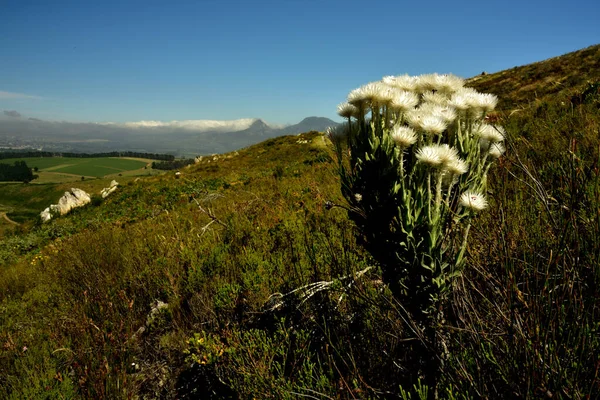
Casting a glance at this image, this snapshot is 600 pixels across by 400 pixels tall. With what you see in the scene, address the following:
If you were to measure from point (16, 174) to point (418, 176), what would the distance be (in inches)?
6418

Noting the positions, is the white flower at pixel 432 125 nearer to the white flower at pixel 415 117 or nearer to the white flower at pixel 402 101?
the white flower at pixel 415 117

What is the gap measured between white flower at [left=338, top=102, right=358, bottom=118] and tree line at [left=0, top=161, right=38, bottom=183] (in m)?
147

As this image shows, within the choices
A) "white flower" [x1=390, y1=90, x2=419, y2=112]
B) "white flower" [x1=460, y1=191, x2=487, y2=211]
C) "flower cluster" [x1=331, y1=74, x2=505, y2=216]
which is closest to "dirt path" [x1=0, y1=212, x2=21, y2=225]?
"flower cluster" [x1=331, y1=74, x2=505, y2=216]

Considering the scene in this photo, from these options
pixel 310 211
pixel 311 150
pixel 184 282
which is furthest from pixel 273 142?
→ pixel 184 282

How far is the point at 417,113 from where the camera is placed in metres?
→ 1.80

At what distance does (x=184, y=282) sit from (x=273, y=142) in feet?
89.5

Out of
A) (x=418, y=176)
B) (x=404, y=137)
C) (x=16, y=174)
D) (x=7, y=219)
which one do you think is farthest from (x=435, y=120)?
(x=16, y=174)

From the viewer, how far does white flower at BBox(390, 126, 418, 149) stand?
5.47 feet

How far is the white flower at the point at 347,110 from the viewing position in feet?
6.50

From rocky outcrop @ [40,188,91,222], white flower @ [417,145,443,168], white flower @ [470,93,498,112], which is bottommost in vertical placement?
rocky outcrop @ [40,188,91,222]

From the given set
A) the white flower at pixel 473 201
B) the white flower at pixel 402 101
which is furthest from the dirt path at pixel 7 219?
the white flower at pixel 473 201

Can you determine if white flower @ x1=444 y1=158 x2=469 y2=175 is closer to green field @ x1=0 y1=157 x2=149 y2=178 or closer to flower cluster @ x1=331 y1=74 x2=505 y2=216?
flower cluster @ x1=331 y1=74 x2=505 y2=216

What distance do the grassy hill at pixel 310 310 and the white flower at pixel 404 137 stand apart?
52 centimetres

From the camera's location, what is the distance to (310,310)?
3029 millimetres
